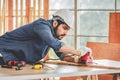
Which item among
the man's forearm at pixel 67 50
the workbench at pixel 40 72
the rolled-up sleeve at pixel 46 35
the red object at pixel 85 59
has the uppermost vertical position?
the rolled-up sleeve at pixel 46 35

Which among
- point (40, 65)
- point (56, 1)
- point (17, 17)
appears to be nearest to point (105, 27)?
point (56, 1)

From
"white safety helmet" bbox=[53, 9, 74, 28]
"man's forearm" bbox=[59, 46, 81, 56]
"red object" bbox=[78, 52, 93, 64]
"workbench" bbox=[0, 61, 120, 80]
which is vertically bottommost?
"workbench" bbox=[0, 61, 120, 80]

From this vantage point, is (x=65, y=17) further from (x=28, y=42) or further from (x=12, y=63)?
(x=12, y=63)

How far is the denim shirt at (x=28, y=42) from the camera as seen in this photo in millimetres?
3072

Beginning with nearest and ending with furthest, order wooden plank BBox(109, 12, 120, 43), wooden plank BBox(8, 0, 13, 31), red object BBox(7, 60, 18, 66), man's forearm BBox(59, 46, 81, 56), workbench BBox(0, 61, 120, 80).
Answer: workbench BBox(0, 61, 120, 80) < red object BBox(7, 60, 18, 66) < man's forearm BBox(59, 46, 81, 56) < wooden plank BBox(109, 12, 120, 43) < wooden plank BBox(8, 0, 13, 31)

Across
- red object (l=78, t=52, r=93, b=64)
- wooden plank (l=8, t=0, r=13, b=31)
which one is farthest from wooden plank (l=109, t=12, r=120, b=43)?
red object (l=78, t=52, r=93, b=64)

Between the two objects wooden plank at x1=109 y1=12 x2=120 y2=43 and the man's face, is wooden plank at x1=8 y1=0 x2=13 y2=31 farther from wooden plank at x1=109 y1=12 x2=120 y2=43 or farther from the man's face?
the man's face

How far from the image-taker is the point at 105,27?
285 inches

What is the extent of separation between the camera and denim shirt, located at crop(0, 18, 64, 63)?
3072 millimetres

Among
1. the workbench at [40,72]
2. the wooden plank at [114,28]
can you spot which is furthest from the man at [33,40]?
the wooden plank at [114,28]

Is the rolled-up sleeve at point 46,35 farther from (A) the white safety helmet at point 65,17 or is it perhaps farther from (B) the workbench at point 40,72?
(B) the workbench at point 40,72

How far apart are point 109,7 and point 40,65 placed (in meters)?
4.55

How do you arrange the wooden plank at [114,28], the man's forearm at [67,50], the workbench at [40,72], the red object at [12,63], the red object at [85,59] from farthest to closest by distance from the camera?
the wooden plank at [114,28] → the red object at [85,59] → the man's forearm at [67,50] → the red object at [12,63] → the workbench at [40,72]

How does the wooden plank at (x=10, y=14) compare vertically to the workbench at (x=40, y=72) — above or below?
above
